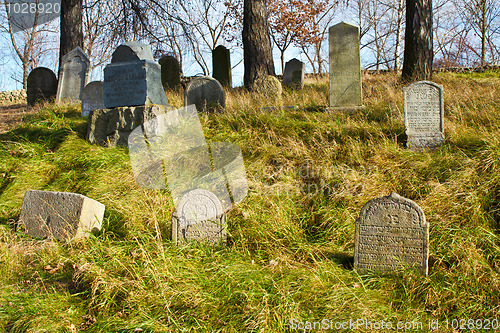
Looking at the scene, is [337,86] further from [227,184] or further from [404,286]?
[404,286]

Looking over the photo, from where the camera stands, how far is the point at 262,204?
416 centimetres

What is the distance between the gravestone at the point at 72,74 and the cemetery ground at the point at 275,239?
4.46 meters

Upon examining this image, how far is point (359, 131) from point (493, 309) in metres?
3.29

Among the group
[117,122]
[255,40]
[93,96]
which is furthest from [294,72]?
[117,122]

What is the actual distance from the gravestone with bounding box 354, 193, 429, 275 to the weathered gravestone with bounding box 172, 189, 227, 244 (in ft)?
4.37

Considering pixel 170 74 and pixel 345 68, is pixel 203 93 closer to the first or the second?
pixel 345 68

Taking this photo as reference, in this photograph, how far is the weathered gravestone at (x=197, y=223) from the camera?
3561 mm

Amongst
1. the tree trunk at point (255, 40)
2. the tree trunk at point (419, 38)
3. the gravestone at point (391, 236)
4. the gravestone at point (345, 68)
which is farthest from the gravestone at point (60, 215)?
the tree trunk at point (419, 38)

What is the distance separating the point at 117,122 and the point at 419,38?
6764 mm

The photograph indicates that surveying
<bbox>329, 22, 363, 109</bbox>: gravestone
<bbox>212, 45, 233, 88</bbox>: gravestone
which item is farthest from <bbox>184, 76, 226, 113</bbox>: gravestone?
<bbox>212, 45, 233, 88</bbox>: gravestone

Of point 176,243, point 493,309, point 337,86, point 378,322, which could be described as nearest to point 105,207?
point 176,243

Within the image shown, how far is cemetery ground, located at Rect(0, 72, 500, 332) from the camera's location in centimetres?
260

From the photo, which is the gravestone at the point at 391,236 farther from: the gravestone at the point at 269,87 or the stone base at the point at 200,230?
the gravestone at the point at 269,87

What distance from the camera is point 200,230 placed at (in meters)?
3.56
